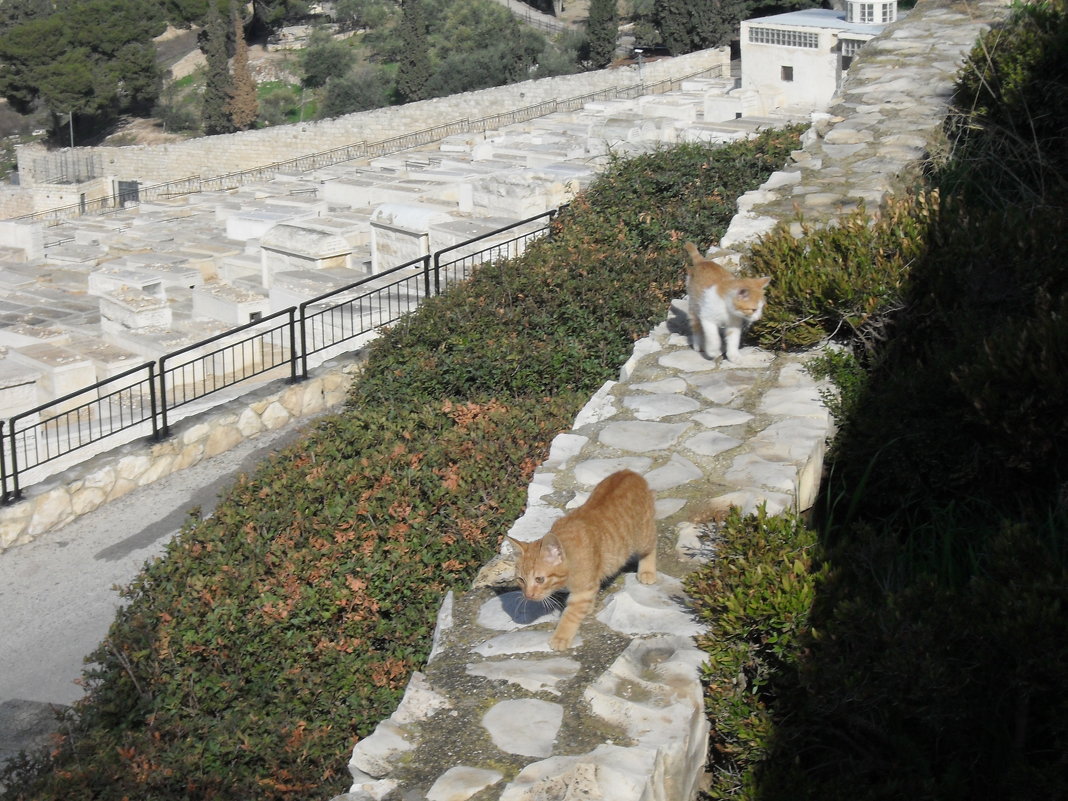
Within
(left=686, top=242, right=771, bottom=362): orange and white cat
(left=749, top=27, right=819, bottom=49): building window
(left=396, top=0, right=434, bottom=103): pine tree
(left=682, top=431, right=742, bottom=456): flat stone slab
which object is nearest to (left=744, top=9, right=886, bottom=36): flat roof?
(left=749, top=27, right=819, bottom=49): building window

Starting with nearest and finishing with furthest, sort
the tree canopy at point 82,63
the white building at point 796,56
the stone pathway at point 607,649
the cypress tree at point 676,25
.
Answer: the stone pathway at point 607,649 → the white building at point 796,56 → the cypress tree at point 676,25 → the tree canopy at point 82,63

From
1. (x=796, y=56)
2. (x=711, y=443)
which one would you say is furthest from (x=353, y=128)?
(x=711, y=443)

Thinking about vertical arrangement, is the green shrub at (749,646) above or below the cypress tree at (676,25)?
below

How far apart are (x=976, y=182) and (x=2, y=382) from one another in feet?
33.2

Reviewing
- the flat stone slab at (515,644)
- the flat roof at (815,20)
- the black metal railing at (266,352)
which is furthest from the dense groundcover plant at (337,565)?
the flat roof at (815,20)

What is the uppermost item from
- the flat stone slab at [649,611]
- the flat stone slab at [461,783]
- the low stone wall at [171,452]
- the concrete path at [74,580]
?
the flat stone slab at [649,611]

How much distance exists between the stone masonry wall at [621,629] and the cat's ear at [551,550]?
1.03 feet

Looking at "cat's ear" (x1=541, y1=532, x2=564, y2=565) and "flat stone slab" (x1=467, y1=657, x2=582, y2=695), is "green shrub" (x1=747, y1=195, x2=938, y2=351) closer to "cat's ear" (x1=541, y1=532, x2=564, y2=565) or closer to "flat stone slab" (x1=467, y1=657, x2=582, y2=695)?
"cat's ear" (x1=541, y1=532, x2=564, y2=565)

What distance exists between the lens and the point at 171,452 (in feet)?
29.8

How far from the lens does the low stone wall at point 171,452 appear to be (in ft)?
27.7

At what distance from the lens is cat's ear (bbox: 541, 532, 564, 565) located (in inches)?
155

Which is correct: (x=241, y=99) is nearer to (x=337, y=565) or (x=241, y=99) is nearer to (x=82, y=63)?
(x=82, y=63)

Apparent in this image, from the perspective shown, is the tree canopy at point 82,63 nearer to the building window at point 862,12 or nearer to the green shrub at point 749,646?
the building window at point 862,12

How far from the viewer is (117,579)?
759 cm
